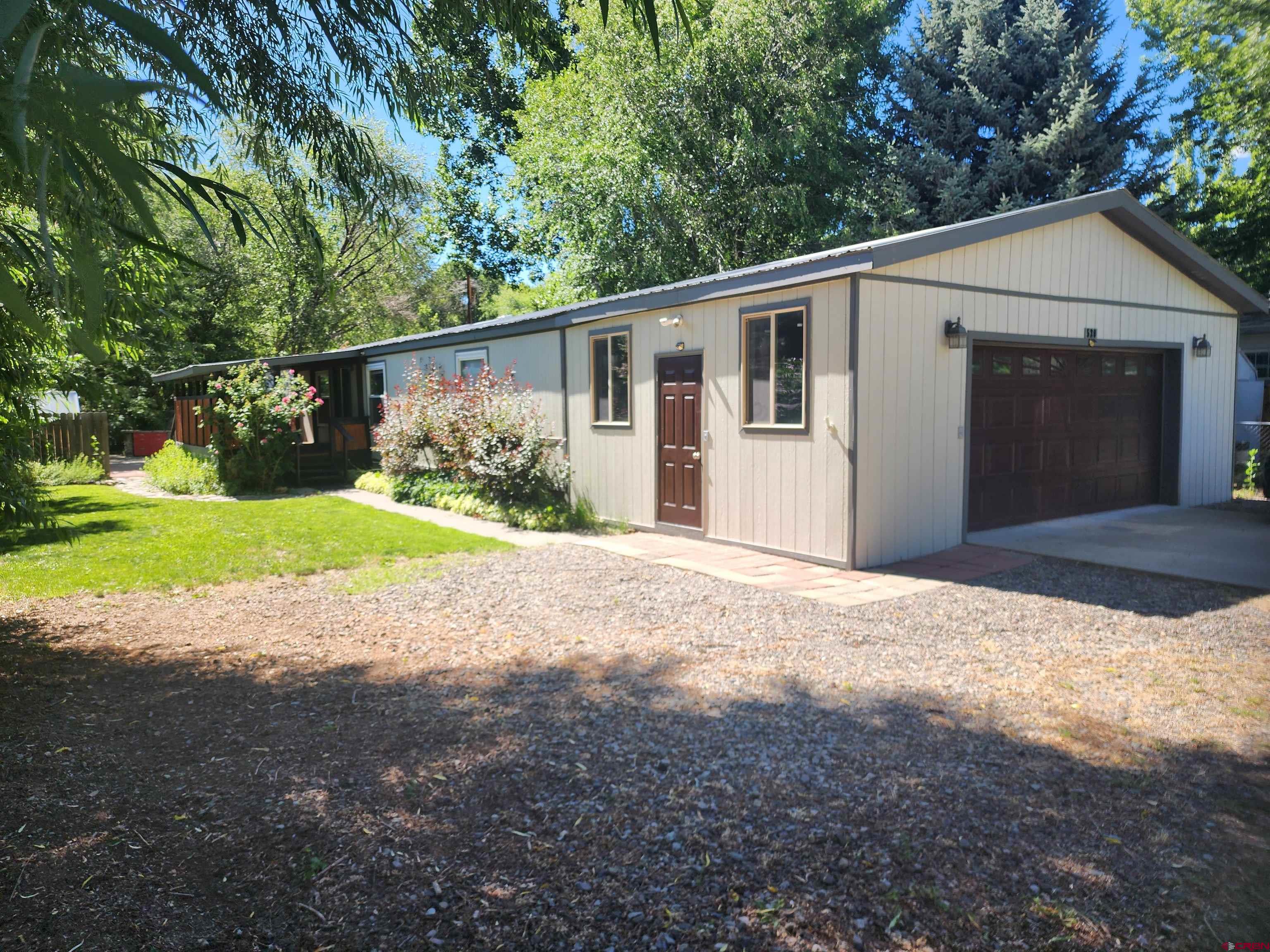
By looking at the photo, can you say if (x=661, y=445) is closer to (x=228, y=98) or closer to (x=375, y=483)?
(x=228, y=98)

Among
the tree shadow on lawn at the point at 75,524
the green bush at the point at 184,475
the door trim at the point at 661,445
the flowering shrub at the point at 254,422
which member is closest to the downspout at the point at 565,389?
the door trim at the point at 661,445

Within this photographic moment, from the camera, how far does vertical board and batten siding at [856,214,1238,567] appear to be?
7355mm

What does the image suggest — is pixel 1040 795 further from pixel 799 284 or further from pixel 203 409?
pixel 203 409

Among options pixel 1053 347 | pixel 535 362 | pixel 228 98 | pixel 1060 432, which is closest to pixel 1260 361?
pixel 1060 432

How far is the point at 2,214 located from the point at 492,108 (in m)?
25.6

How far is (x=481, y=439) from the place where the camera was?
35.9ft

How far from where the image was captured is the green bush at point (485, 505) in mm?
10094

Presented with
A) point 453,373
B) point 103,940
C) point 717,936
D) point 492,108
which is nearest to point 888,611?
point 717,936

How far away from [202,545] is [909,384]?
23.7ft

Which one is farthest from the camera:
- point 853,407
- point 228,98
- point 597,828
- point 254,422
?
point 254,422

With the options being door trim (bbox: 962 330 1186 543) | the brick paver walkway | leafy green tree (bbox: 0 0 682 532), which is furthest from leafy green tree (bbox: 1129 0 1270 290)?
leafy green tree (bbox: 0 0 682 532)

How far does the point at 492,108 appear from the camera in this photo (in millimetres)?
26984

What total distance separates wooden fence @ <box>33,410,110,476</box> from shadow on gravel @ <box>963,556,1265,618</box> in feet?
52.6

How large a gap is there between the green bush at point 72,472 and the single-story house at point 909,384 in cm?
836
